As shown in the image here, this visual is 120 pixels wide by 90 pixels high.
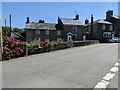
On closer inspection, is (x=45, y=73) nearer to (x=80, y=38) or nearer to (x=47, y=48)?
(x=47, y=48)

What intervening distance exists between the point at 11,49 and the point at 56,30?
3867 cm

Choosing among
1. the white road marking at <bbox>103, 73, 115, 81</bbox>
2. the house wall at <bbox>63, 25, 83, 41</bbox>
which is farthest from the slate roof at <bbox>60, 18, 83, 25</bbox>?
the white road marking at <bbox>103, 73, 115, 81</bbox>

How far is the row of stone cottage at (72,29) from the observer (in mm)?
50219

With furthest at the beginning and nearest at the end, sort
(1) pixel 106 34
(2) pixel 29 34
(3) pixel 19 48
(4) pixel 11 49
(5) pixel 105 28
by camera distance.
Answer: (1) pixel 106 34
(5) pixel 105 28
(2) pixel 29 34
(3) pixel 19 48
(4) pixel 11 49

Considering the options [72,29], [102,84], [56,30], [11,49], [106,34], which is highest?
[72,29]

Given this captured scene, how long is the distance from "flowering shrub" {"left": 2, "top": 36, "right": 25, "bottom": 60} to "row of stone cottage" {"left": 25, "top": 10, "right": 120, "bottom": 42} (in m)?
34.8

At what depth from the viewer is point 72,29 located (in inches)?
2092

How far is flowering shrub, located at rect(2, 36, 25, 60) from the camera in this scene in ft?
42.8

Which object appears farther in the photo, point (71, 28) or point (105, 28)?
point (105, 28)

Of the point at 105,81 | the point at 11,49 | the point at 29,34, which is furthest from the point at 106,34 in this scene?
the point at 105,81

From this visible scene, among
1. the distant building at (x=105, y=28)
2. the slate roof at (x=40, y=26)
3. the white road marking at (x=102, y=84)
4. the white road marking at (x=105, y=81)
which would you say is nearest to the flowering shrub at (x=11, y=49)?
the white road marking at (x=105, y=81)

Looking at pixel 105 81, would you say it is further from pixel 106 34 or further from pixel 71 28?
pixel 106 34

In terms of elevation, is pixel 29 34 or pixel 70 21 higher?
pixel 70 21

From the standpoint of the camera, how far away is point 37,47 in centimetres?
1695
